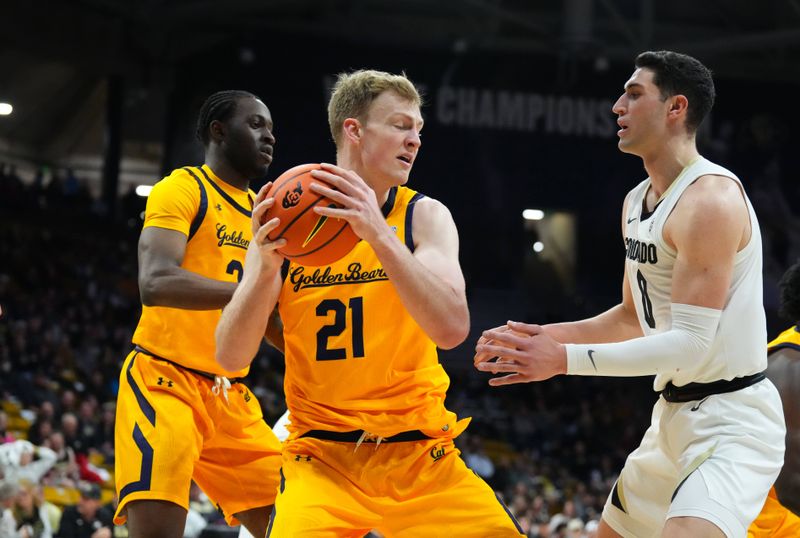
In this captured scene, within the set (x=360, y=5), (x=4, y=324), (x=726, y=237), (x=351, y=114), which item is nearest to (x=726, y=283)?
(x=726, y=237)

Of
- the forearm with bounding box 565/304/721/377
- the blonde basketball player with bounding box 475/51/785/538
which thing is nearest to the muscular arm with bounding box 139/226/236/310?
the blonde basketball player with bounding box 475/51/785/538

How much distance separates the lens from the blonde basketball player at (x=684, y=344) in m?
3.78

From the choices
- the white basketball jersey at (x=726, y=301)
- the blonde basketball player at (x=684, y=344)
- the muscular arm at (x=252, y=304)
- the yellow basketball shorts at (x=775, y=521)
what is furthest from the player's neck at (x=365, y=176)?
the yellow basketball shorts at (x=775, y=521)

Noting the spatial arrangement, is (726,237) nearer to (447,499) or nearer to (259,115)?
(447,499)

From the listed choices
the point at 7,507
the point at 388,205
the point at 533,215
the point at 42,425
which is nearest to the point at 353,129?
the point at 388,205

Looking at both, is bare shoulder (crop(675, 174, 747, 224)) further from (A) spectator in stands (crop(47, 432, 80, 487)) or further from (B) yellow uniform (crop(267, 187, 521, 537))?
(A) spectator in stands (crop(47, 432, 80, 487))

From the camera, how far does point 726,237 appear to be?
385 cm

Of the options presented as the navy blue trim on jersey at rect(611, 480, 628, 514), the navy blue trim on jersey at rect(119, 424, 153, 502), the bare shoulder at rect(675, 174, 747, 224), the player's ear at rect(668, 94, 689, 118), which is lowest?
the navy blue trim on jersey at rect(119, 424, 153, 502)

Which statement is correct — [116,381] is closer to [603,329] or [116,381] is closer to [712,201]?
A: [603,329]

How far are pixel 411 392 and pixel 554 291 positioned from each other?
19.8 m

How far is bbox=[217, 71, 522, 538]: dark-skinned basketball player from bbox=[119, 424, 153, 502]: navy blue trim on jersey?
83 cm

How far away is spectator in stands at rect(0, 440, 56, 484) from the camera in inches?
423

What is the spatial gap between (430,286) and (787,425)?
2106mm

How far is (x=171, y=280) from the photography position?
15.7 ft
